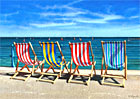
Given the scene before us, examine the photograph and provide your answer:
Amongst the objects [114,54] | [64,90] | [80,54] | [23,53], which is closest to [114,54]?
[114,54]

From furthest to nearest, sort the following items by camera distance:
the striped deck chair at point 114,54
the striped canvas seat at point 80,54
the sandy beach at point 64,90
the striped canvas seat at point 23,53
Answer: the striped canvas seat at point 23,53, the striped canvas seat at point 80,54, the striped deck chair at point 114,54, the sandy beach at point 64,90

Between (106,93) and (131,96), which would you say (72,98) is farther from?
Result: (131,96)

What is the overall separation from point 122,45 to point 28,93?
99.0 inches

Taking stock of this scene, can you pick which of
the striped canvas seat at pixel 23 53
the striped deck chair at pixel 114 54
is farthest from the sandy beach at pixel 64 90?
the striped canvas seat at pixel 23 53

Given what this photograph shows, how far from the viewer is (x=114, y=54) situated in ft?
12.2

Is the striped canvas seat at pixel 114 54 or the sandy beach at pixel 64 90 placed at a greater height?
the striped canvas seat at pixel 114 54

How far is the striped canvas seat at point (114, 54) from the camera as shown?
368 cm

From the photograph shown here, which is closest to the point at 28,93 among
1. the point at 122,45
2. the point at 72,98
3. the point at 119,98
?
the point at 72,98

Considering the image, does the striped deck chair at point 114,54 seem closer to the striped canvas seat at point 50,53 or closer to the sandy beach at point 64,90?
the sandy beach at point 64,90

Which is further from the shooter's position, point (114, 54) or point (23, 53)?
point (23, 53)

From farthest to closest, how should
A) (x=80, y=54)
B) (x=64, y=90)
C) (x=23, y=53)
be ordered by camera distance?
(x=23, y=53) < (x=80, y=54) < (x=64, y=90)

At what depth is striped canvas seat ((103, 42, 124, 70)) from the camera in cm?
368

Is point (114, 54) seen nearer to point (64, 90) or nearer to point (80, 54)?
point (80, 54)

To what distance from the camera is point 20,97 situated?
9.29ft
